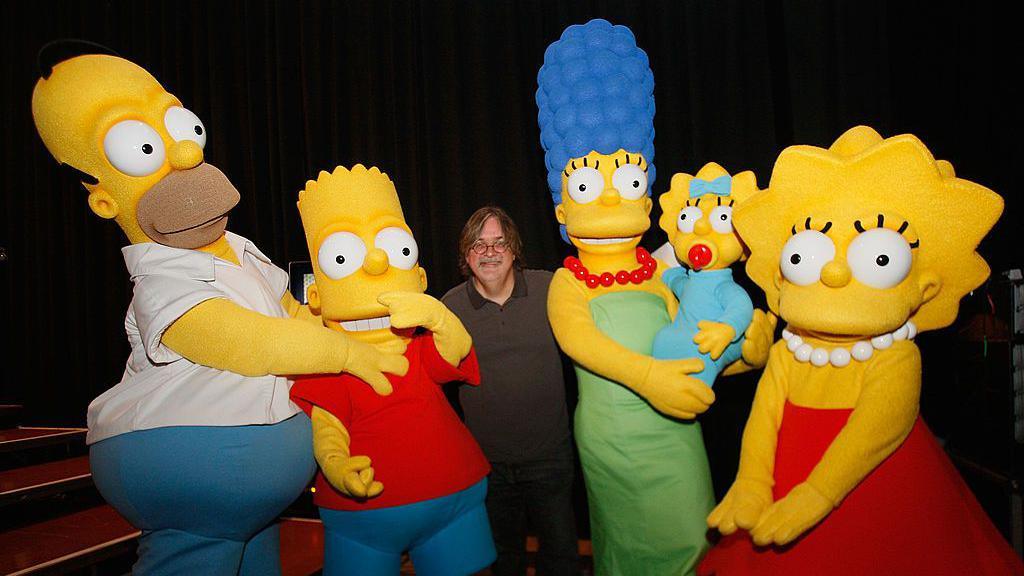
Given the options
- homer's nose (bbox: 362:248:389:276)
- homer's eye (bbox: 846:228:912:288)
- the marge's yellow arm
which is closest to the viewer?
homer's eye (bbox: 846:228:912:288)

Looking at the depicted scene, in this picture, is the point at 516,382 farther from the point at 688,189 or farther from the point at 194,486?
the point at 194,486

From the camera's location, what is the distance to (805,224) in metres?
1.33

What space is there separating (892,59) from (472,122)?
1756mm

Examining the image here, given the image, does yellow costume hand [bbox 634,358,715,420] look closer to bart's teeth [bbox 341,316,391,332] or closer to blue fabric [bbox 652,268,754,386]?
blue fabric [bbox 652,268,754,386]

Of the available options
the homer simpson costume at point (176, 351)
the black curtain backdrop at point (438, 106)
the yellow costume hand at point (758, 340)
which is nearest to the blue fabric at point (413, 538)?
the homer simpson costume at point (176, 351)

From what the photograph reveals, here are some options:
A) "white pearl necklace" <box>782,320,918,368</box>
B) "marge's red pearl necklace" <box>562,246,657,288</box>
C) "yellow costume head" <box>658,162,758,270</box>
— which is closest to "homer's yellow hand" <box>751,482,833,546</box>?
"white pearl necklace" <box>782,320,918,368</box>

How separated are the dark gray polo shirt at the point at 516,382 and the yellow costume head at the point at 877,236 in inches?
40.8

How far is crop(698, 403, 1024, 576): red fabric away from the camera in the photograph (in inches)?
48.6

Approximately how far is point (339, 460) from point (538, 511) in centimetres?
87

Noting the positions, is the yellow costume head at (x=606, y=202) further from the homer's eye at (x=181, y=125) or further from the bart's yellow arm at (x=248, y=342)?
the homer's eye at (x=181, y=125)

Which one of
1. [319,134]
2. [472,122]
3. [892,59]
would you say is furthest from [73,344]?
[892,59]

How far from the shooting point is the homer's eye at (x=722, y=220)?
1646mm

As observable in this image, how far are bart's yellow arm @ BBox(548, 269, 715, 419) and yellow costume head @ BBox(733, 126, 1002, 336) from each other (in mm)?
297

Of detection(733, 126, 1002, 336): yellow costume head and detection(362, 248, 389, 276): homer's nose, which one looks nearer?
detection(733, 126, 1002, 336): yellow costume head
